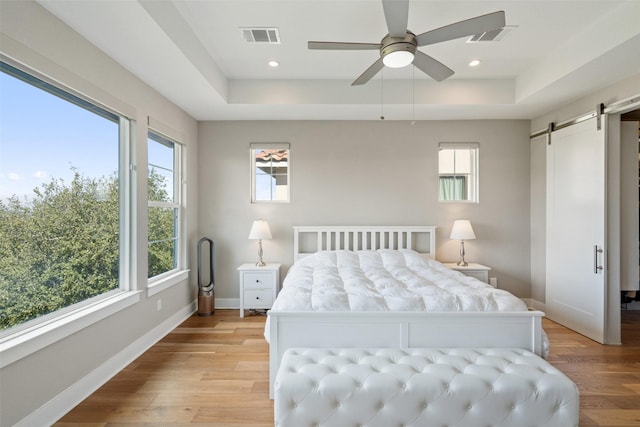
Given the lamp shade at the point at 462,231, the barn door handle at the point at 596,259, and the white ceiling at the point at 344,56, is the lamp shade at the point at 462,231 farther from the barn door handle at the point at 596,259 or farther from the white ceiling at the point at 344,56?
the white ceiling at the point at 344,56

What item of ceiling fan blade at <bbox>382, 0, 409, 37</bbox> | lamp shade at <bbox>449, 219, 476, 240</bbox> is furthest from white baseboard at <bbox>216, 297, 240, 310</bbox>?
ceiling fan blade at <bbox>382, 0, 409, 37</bbox>

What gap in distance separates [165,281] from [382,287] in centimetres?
230

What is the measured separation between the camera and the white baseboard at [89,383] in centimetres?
186

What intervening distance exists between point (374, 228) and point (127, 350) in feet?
9.64

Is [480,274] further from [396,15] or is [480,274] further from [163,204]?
[163,204]

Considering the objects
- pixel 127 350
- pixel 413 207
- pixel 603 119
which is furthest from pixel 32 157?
pixel 603 119

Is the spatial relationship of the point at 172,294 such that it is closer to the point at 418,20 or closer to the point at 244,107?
the point at 244,107

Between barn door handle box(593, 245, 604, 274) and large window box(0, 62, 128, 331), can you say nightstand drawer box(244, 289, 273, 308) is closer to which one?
large window box(0, 62, 128, 331)

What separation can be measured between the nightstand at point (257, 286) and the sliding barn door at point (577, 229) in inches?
131

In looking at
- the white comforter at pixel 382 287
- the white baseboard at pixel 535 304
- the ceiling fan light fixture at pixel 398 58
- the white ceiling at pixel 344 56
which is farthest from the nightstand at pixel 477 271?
the ceiling fan light fixture at pixel 398 58

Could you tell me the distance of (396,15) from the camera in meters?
1.84

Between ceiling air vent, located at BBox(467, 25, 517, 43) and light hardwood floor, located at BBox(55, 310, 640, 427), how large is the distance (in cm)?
285

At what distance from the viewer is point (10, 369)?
1.67m

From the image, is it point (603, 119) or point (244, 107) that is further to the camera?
point (244, 107)
